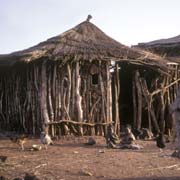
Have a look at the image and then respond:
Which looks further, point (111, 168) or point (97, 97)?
point (97, 97)

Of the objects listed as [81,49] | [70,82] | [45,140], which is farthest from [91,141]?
[81,49]

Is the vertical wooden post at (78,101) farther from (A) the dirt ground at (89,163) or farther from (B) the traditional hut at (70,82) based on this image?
(A) the dirt ground at (89,163)

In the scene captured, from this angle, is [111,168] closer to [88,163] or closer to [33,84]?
[88,163]

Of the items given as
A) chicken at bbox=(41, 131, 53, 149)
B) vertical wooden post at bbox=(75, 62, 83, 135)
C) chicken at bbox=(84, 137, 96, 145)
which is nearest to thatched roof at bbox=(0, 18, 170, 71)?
vertical wooden post at bbox=(75, 62, 83, 135)

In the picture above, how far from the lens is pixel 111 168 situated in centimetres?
1064

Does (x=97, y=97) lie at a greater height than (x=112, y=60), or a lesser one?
lesser

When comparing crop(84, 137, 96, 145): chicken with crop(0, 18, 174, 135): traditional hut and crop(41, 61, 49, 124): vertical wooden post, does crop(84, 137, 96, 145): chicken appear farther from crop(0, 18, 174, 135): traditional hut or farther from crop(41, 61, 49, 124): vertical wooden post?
crop(41, 61, 49, 124): vertical wooden post

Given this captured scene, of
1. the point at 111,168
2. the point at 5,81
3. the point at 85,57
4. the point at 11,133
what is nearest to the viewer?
the point at 111,168

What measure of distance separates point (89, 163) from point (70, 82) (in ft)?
18.6

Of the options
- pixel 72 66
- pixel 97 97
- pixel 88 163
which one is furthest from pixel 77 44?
pixel 88 163

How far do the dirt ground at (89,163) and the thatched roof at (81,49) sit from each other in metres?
2.98

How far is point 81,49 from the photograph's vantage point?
54.1 feet

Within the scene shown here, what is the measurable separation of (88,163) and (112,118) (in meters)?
6.64

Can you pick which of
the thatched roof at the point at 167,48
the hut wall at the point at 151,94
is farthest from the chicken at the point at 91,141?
the thatched roof at the point at 167,48
